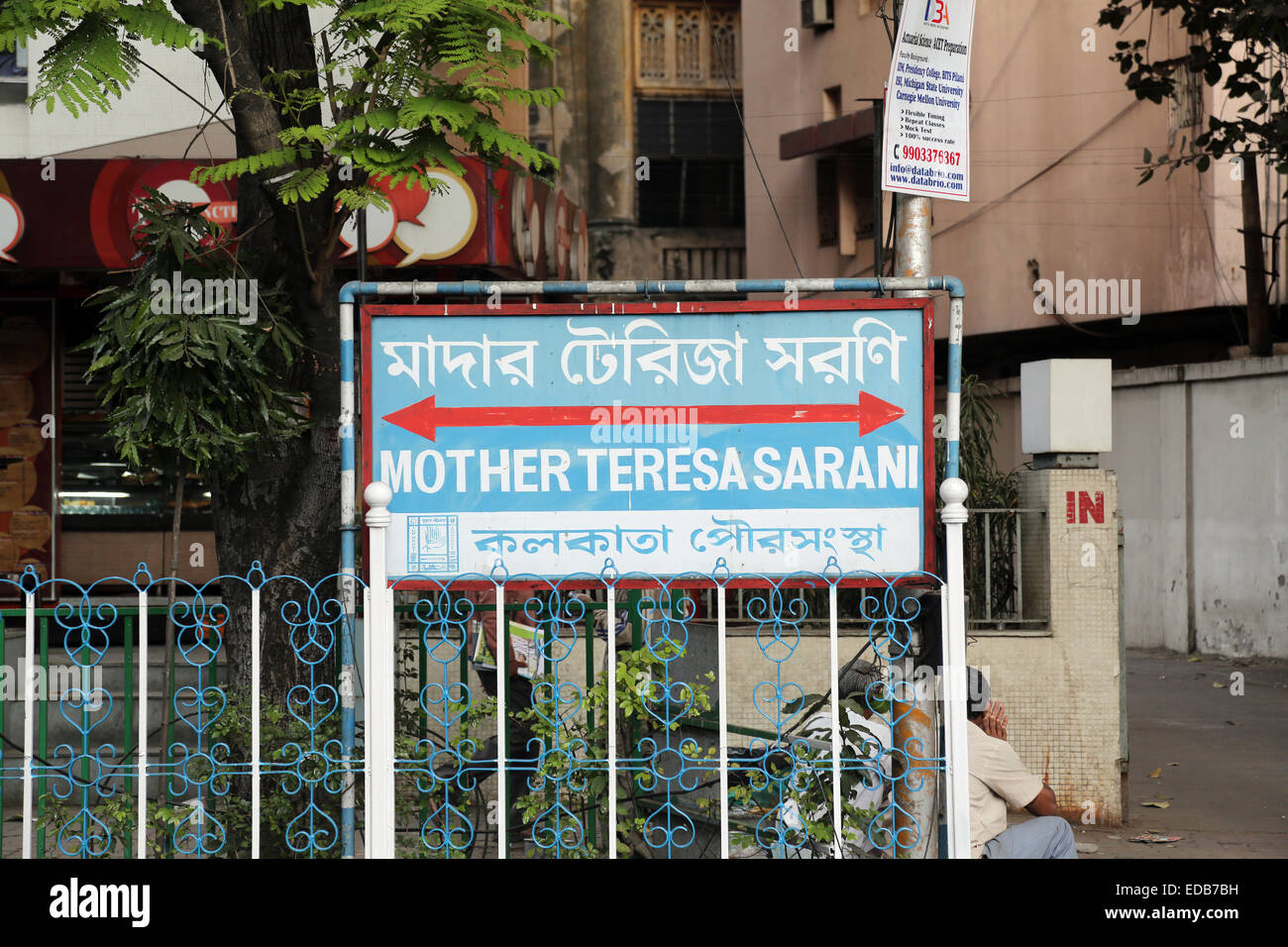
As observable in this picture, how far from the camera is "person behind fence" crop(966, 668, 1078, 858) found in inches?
210

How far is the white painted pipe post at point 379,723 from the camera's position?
478cm

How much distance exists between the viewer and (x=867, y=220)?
867 inches

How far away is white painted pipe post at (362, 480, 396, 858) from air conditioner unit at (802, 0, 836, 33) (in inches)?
786

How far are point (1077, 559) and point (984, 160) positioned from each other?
13429 mm

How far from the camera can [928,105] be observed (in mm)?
5938

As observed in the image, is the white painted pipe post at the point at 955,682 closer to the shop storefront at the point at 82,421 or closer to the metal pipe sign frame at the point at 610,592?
the metal pipe sign frame at the point at 610,592

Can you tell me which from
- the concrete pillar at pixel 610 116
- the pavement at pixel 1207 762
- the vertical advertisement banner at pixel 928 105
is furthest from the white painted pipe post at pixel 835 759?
the concrete pillar at pixel 610 116

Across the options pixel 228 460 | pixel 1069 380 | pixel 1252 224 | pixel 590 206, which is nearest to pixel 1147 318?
pixel 1252 224

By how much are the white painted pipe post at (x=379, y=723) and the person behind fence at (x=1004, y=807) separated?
90.4 inches

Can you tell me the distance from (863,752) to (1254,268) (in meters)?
11.8

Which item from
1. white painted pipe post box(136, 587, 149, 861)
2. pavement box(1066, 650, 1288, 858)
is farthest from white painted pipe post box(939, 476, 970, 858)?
white painted pipe post box(136, 587, 149, 861)

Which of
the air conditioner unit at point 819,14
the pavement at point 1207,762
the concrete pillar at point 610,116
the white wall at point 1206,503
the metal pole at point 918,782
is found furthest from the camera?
the concrete pillar at point 610,116

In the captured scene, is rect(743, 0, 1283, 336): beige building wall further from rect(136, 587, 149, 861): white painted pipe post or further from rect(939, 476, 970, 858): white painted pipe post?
rect(136, 587, 149, 861): white painted pipe post

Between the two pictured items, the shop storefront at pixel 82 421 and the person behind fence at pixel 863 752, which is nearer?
the person behind fence at pixel 863 752
